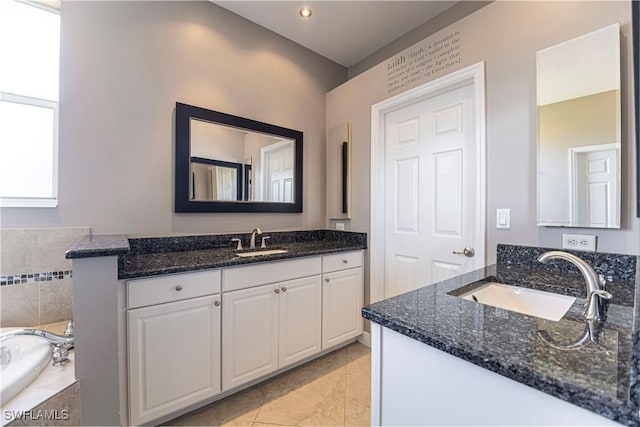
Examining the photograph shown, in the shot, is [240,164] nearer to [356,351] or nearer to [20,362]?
[20,362]

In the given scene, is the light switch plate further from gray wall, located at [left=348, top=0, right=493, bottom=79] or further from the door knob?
gray wall, located at [left=348, top=0, right=493, bottom=79]

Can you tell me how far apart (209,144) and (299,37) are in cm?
138

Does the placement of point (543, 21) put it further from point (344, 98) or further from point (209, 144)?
point (209, 144)

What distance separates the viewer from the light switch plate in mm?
1594

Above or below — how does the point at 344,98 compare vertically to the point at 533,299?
above

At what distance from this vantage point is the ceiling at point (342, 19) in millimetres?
2223

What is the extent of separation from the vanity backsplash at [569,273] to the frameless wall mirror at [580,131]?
155 mm

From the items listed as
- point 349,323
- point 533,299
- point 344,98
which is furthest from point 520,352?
point 344,98

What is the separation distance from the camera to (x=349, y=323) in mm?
2412

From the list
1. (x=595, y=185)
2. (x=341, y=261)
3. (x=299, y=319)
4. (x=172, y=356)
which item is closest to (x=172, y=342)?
(x=172, y=356)

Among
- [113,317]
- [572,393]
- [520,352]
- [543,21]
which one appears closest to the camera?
[572,393]

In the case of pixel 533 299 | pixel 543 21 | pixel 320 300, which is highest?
pixel 543 21

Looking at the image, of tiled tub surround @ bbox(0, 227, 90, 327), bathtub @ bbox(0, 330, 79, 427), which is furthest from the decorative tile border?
bathtub @ bbox(0, 330, 79, 427)

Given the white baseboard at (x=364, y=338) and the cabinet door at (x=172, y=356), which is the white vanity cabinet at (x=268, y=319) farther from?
the white baseboard at (x=364, y=338)
